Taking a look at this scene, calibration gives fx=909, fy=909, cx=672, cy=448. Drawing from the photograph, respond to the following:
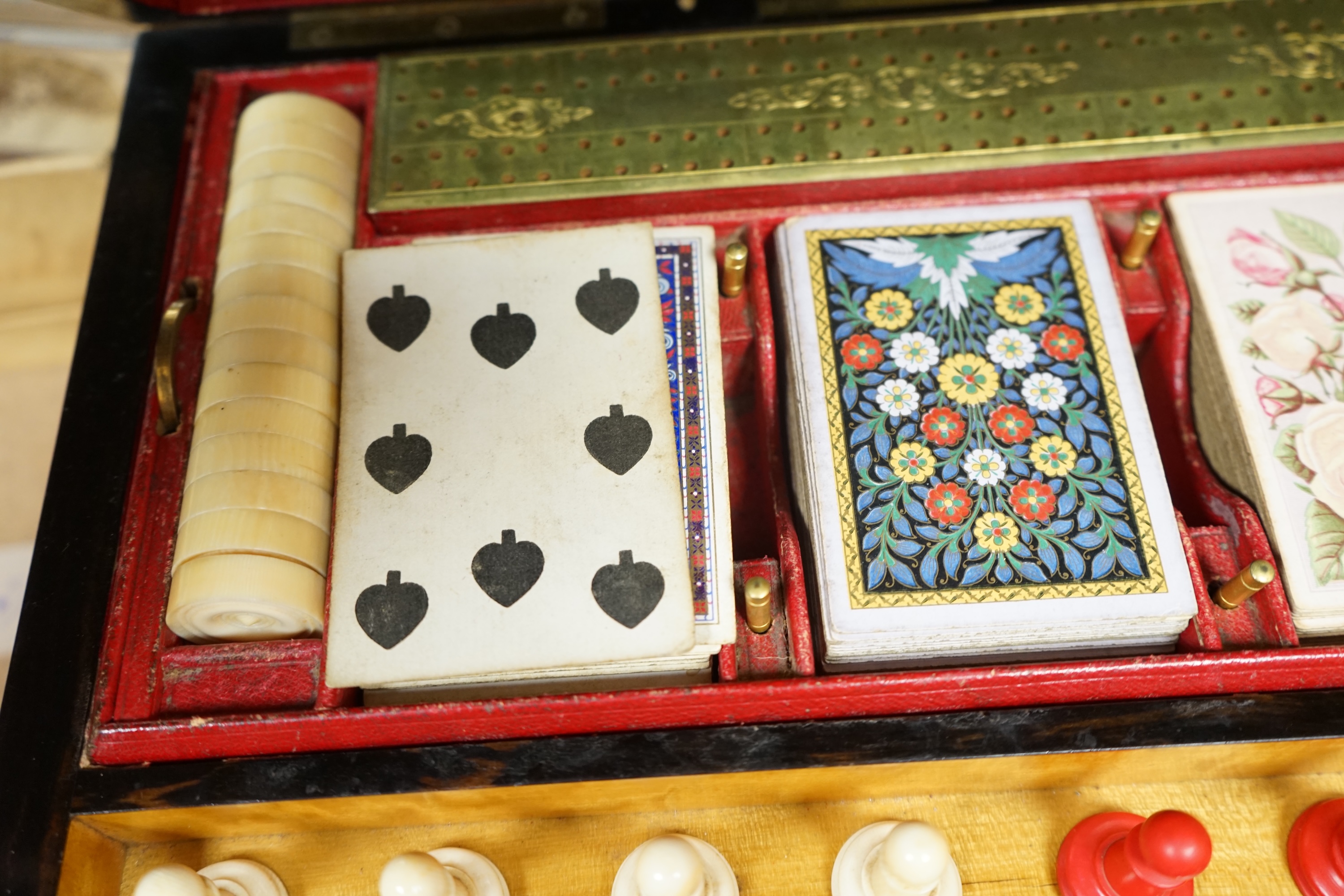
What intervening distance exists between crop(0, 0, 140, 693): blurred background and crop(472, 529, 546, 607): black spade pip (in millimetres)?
1413

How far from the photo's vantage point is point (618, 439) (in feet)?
4.84

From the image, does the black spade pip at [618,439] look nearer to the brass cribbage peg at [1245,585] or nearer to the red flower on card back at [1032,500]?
the red flower on card back at [1032,500]

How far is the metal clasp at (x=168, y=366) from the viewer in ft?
5.08

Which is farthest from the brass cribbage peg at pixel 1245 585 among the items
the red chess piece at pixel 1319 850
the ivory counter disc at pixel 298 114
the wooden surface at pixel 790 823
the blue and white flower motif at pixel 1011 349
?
the ivory counter disc at pixel 298 114

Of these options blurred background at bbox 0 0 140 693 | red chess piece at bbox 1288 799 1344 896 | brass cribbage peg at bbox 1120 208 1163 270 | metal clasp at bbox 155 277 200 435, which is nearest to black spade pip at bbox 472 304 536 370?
metal clasp at bbox 155 277 200 435

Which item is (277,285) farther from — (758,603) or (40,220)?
(40,220)

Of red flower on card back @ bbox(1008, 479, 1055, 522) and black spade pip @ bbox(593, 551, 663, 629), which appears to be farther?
red flower on card back @ bbox(1008, 479, 1055, 522)

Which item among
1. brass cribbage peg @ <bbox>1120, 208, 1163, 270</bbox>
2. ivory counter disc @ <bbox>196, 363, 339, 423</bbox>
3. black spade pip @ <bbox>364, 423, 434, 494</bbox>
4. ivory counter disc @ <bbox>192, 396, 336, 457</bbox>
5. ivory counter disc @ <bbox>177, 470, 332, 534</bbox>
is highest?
brass cribbage peg @ <bbox>1120, 208, 1163, 270</bbox>

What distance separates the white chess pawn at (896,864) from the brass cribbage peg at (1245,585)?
23.4 inches

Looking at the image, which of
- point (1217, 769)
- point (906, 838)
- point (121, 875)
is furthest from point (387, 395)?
point (1217, 769)

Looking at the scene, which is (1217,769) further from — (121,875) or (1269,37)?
(121,875)

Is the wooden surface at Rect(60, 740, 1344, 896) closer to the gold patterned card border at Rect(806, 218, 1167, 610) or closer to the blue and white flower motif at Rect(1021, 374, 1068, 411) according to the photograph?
the gold patterned card border at Rect(806, 218, 1167, 610)

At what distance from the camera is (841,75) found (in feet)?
6.29

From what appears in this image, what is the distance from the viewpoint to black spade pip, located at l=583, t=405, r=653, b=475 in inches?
57.7
